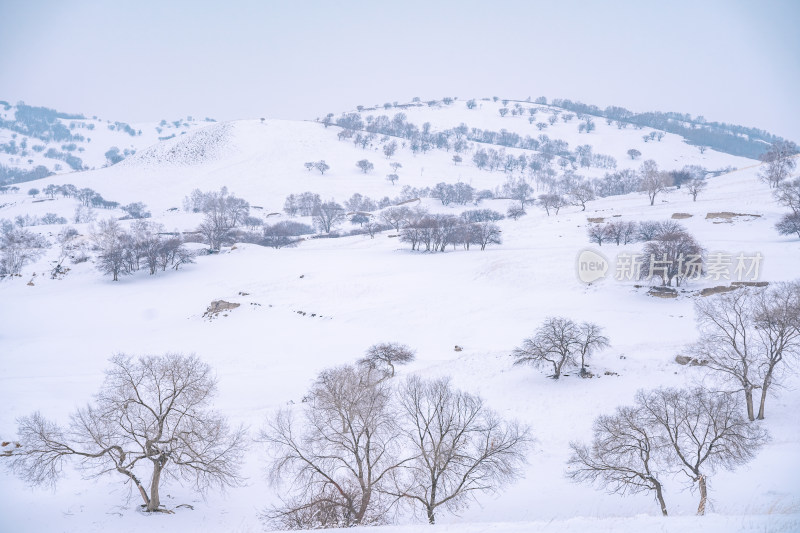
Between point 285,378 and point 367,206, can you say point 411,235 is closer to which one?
point 285,378

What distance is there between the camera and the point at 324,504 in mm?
16344

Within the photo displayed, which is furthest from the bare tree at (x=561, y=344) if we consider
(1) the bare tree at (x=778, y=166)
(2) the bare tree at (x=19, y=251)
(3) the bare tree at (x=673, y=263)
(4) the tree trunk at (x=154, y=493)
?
(2) the bare tree at (x=19, y=251)

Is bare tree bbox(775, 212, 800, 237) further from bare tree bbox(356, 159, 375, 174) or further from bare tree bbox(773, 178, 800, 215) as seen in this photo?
bare tree bbox(356, 159, 375, 174)

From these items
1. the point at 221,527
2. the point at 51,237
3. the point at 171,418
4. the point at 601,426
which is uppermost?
the point at 601,426

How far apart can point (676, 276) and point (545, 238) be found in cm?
3022

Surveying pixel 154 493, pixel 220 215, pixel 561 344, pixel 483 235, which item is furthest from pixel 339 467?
pixel 220 215

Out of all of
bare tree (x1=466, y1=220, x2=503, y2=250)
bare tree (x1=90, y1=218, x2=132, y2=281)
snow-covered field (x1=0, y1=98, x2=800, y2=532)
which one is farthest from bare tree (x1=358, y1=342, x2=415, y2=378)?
bare tree (x1=90, y1=218, x2=132, y2=281)

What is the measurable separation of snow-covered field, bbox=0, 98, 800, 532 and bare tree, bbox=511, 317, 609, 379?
1479mm

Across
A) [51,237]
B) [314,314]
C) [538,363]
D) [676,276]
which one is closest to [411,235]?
[314,314]

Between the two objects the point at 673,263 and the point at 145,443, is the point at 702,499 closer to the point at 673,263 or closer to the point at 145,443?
the point at 145,443

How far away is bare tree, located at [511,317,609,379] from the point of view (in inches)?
1232

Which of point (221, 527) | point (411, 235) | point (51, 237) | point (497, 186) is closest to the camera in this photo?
point (221, 527)

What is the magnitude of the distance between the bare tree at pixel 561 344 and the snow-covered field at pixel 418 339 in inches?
58.2

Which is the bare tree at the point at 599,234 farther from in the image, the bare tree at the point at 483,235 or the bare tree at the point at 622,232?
the bare tree at the point at 483,235
